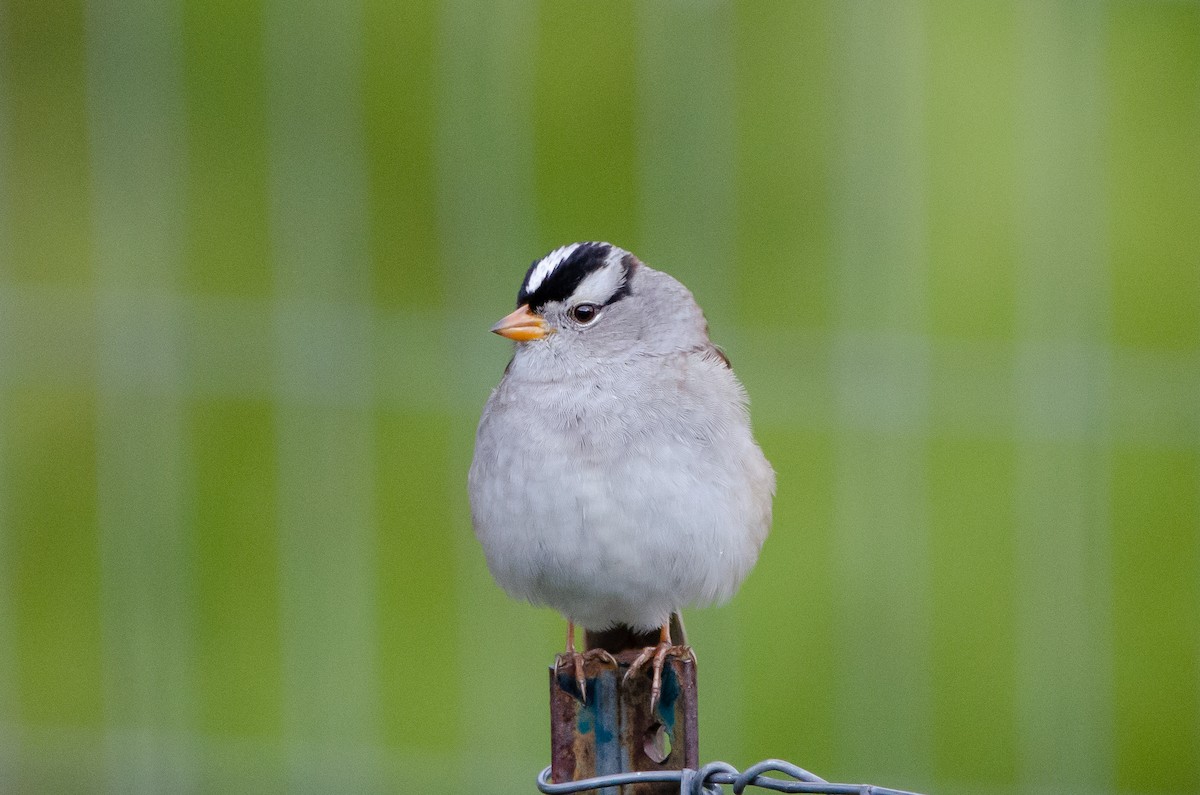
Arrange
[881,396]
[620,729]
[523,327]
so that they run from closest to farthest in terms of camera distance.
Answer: [620,729] < [523,327] < [881,396]

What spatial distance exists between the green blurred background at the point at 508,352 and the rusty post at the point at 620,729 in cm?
166

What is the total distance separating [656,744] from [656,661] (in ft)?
0.34

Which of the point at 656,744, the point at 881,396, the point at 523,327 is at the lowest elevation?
the point at 656,744

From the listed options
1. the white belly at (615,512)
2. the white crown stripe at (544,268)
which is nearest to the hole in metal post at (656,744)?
the white belly at (615,512)

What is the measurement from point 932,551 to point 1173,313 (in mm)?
718

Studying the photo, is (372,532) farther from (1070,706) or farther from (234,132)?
(1070,706)

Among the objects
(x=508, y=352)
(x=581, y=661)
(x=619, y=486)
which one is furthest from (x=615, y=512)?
(x=508, y=352)

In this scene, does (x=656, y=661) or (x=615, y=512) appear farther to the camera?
(x=615, y=512)

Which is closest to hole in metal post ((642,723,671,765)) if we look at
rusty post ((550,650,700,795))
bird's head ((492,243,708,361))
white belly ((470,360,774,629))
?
rusty post ((550,650,700,795))

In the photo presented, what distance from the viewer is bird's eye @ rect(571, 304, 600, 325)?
2.33 metres

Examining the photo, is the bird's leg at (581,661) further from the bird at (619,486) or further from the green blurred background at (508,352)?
the green blurred background at (508,352)

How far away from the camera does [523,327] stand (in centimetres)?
229

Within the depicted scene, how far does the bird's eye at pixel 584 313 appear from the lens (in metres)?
2.33

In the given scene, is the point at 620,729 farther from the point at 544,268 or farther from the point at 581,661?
the point at 544,268
